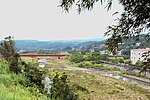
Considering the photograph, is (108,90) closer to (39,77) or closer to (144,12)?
(39,77)

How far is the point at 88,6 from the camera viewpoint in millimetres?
2666

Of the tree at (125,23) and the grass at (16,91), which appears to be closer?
the tree at (125,23)

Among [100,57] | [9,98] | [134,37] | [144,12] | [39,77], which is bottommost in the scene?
[100,57]

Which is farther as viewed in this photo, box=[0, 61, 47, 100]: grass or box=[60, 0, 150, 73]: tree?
box=[0, 61, 47, 100]: grass

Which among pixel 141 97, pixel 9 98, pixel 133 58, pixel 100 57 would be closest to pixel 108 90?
pixel 141 97

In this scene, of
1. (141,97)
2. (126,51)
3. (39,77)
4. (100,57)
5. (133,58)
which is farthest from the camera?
(126,51)

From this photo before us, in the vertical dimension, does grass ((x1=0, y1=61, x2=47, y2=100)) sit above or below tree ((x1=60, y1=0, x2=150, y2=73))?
below

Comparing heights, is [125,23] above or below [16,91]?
above

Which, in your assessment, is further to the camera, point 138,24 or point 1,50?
point 1,50

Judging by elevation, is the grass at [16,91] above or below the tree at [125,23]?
below

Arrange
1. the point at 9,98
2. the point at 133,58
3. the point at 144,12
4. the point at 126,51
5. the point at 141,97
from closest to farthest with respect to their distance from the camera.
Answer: the point at 144,12 < the point at 9,98 < the point at 141,97 < the point at 133,58 < the point at 126,51

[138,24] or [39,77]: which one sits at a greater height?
[138,24]

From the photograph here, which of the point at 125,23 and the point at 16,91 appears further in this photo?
the point at 16,91

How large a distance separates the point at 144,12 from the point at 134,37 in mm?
263
